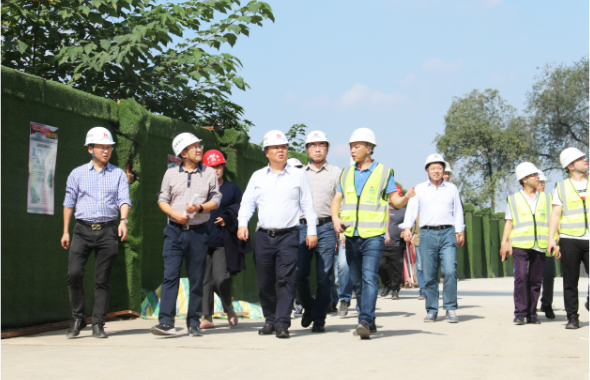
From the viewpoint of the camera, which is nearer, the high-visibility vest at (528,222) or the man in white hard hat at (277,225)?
the man in white hard hat at (277,225)

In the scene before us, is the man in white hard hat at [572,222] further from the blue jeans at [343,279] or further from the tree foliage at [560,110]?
the tree foliage at [560,110]

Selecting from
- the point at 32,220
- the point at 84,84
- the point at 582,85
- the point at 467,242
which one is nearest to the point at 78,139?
the point at 32,220

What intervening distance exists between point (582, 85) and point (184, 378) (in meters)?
52.9

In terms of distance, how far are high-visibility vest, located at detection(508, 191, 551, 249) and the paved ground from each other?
1.07 meters

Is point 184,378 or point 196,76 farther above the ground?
point 196,76

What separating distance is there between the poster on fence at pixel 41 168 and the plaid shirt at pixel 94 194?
1.44ft

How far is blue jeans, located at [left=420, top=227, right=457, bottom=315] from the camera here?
9312 mm

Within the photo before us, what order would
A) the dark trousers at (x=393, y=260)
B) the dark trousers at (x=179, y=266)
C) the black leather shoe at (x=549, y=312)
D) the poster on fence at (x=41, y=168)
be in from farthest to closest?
the dark trousers at (x=393, y=260), the black leather shoe at (x=549, y=312), the poster on fence at (x=41, y=168), the dark trousers at (x=179, y=266)

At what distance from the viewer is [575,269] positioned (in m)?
8.40

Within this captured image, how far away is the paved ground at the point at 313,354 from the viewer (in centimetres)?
524

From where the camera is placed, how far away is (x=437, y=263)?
9500 millimetres

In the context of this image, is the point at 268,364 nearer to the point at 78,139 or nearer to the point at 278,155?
the point at 278,155

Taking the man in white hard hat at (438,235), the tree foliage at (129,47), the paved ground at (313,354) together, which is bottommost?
the paved ground at (313,354)

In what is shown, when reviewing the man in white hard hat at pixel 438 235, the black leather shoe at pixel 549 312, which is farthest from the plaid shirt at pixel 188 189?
the black leather shoe at pixel 549 312
